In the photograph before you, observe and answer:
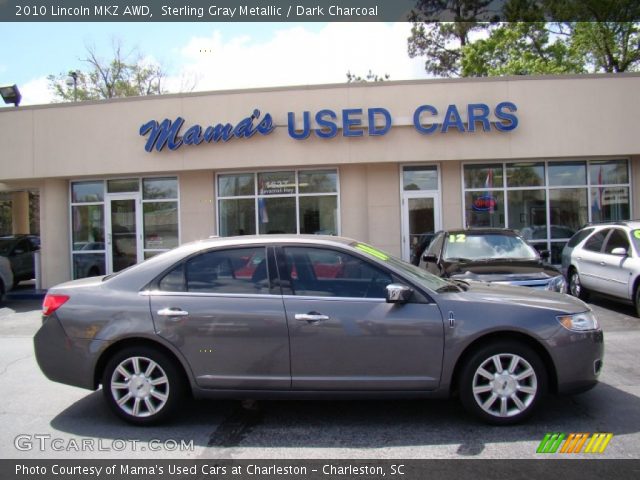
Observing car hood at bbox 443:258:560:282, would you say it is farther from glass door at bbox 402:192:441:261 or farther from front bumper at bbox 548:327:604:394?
glass door at bbox 402:192:441:261

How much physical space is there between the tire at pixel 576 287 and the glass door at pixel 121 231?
10833 millimetres

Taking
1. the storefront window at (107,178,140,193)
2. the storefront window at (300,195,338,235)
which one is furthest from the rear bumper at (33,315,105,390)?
the storefront window at (107,178,140,193)

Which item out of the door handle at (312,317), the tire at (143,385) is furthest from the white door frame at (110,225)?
the door handle at (312,317)

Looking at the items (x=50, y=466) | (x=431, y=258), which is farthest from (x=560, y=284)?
(x=50, y=466)

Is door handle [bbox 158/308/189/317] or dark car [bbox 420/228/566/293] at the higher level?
dark car [bbox 420/228/566/293]

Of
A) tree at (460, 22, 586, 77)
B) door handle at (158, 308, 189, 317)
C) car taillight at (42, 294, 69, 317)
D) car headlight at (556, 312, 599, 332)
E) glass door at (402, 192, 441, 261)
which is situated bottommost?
car headlight at (556, 312, 599, 332)

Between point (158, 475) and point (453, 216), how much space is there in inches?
431

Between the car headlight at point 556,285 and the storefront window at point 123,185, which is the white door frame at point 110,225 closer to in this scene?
the storefront window at point 123,185

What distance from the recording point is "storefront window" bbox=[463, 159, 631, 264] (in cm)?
1339

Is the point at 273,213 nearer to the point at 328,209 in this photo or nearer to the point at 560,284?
the point at 328,209

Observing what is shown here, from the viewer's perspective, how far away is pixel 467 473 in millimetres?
3514

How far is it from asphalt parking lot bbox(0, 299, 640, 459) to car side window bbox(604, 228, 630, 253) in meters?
4.12

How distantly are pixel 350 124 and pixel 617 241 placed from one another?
251 inches

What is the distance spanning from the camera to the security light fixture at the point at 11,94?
14.9 metres
